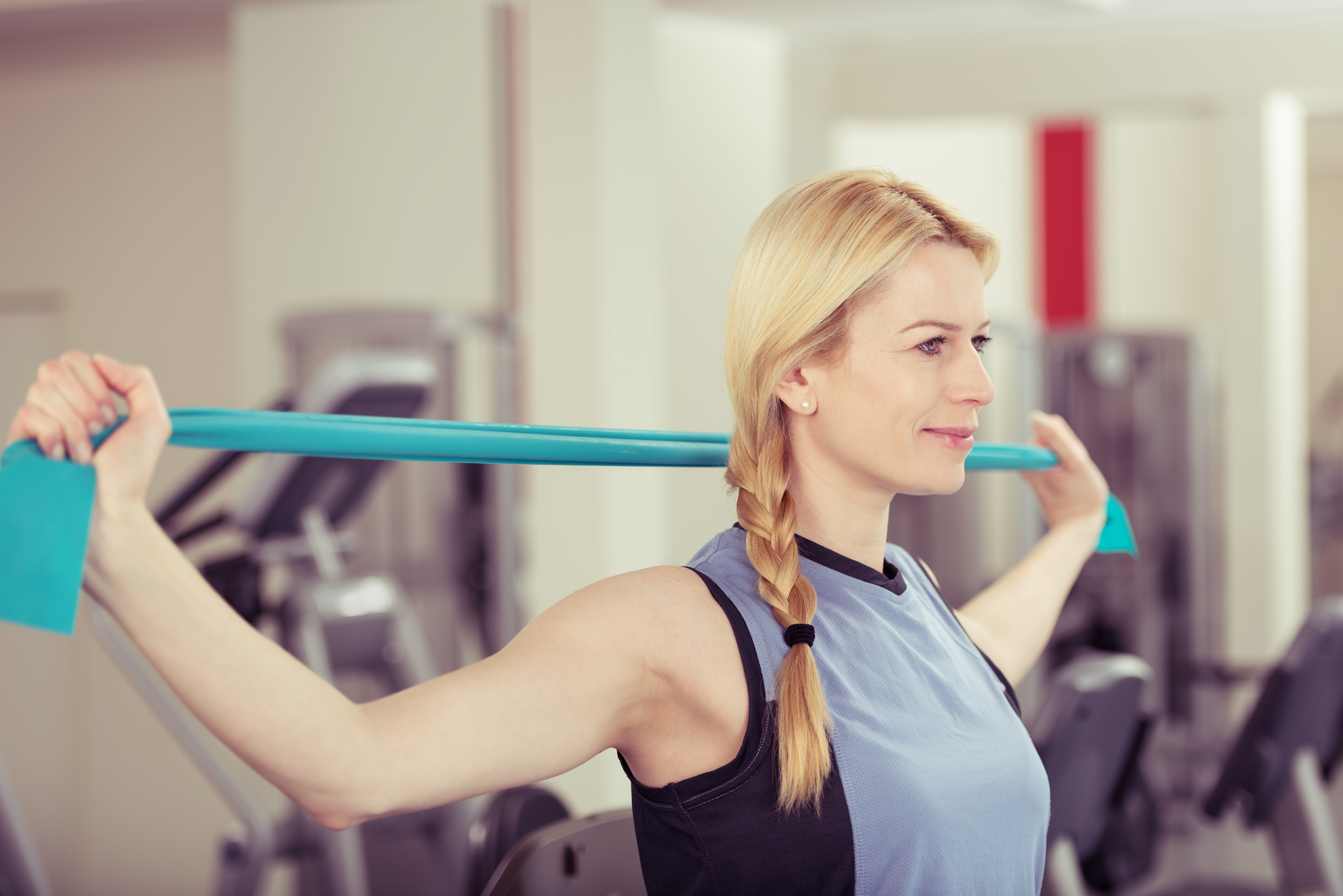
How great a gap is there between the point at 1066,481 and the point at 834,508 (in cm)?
62

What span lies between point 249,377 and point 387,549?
0.74 metres

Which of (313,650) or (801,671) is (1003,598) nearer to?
(801,671)

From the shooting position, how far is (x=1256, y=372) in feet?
17.7

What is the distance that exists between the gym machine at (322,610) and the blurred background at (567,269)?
11 centimetres

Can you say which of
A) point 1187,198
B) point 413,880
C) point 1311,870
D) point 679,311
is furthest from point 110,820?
point 1187,198

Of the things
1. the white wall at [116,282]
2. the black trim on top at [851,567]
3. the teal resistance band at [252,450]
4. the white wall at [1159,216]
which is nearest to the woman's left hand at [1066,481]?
the teal resistance band at [252,450]

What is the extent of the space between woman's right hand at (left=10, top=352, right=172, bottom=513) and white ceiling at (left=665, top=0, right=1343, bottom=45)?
4.08 metres

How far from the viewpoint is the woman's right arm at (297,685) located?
80 cm

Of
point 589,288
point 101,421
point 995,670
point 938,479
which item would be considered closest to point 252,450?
point 101,421

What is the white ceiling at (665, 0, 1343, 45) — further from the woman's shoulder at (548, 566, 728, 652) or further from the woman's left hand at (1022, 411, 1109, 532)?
the woman's shoulder at (548, 566, 728, 652)

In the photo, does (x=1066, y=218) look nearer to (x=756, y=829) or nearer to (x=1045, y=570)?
(x=1045, y=570)

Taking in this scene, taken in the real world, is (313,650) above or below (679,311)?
below

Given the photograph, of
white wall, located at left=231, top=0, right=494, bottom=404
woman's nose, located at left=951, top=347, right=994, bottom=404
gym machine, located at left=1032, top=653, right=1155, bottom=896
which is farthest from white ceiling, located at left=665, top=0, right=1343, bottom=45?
woman's nose, located at left=951, top=347, right=994, bottom=404

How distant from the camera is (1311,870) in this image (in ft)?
9.00
